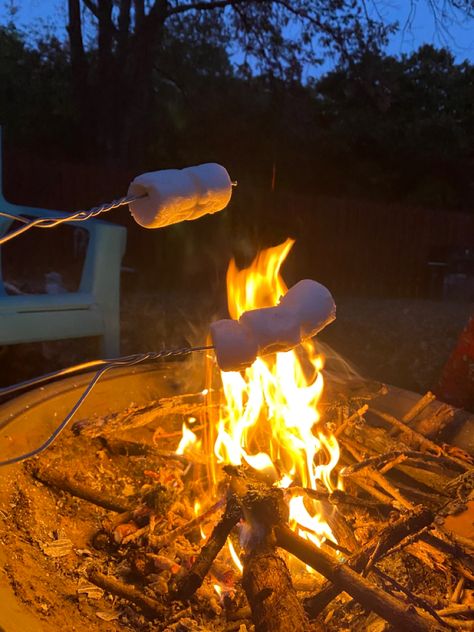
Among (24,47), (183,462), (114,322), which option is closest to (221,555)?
(183,462)

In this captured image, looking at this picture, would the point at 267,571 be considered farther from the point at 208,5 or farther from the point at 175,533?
the point at 208,5

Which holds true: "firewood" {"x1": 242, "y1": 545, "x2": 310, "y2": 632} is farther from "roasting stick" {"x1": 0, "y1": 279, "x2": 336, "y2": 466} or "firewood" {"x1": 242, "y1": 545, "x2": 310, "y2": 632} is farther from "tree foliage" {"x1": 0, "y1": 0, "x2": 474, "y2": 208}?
"tree foliage" {"x1": 0, "y1": 0, "x2": 474, "y2": 208}

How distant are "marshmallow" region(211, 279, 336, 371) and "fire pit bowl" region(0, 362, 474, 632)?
29.3 inches

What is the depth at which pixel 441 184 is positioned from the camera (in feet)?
52.4

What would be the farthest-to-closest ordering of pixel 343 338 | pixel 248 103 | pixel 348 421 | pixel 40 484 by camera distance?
pixel 248 103 < pixel 343 338 < pixel 348 421 < pixel 40 484

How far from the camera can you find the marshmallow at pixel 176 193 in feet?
5.06

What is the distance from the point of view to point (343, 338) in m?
5.80

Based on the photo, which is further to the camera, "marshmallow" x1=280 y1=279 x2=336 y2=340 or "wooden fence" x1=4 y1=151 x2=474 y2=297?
"wooden fence" x1=4 y1=151 x2=474 y2=297

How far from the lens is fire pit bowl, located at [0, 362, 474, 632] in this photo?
1515 millimetres

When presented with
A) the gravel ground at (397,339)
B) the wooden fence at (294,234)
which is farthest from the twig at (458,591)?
the wooden fence at (294,234)

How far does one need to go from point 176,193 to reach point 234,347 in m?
0.43

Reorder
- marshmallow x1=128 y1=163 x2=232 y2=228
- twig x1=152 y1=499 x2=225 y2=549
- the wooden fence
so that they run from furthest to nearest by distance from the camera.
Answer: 1. the wooden fence
2. twig x1=152 y1=499 x2=225 y2=549
3. marshmallow x1=128 y1=163 x2=232 y2=228

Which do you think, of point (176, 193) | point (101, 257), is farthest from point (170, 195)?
point (101, 257)

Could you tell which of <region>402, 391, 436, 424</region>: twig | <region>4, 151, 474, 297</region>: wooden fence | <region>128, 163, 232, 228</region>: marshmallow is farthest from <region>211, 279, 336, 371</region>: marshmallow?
<region>4, 151, 474, 297</region>: wooden fence
